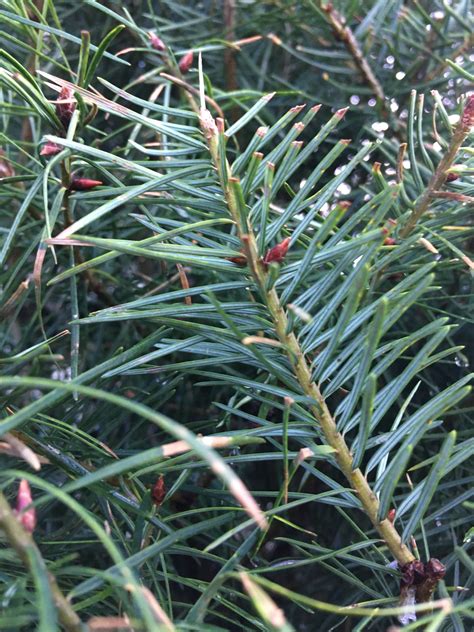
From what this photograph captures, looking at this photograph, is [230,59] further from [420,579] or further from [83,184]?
[420,579]

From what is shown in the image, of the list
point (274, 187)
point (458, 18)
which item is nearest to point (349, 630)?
point (274, 187)

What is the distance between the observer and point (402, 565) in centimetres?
23

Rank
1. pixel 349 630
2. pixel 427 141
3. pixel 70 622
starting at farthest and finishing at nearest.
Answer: pixel 427 141 < pixel 349 630 < pixel 70 622

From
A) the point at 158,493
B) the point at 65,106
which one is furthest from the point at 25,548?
the point at 65,106

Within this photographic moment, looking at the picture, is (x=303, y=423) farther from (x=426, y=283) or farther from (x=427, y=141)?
(x=427, y=141)

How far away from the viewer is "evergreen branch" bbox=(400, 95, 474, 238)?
0.27 meters

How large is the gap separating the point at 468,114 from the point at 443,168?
0.03 meters

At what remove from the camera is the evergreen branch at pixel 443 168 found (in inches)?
10.6

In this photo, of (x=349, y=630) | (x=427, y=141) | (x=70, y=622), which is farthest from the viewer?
(x=427, y=141)

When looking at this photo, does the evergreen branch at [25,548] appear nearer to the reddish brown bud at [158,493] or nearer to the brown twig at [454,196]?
the reddish brown bud at [158,493]

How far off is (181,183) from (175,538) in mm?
123

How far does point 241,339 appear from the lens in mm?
205

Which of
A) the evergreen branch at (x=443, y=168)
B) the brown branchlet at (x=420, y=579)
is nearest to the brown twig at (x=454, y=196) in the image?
the evergreen branch at (x=443, y=168)

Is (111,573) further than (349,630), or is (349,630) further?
(349,630)
